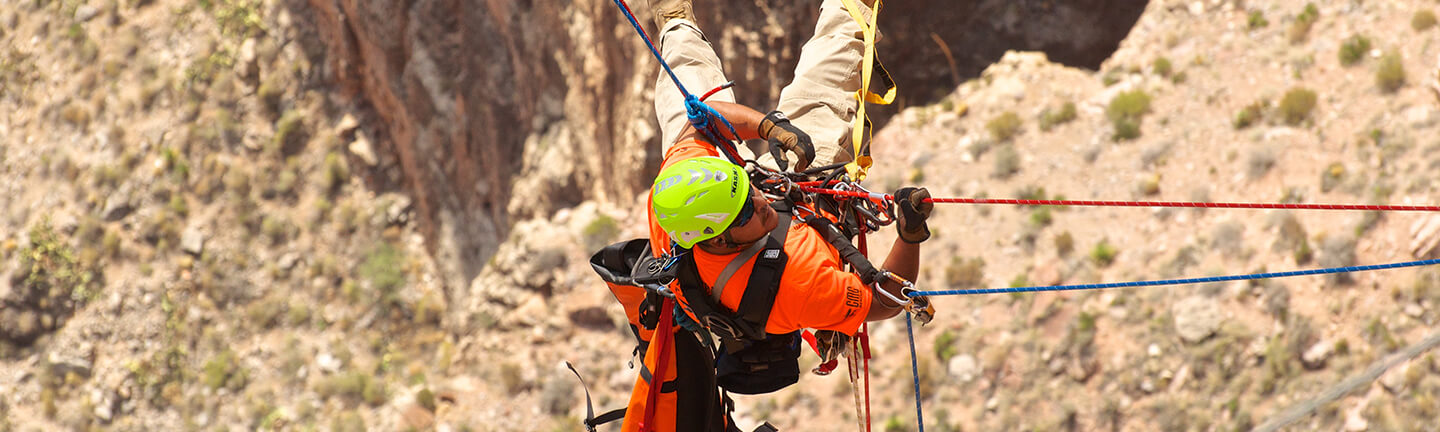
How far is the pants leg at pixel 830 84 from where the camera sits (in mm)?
5871

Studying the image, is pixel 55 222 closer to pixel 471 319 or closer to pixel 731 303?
pixel 471 319

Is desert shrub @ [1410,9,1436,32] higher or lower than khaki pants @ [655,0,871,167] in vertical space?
lower

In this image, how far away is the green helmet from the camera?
13.6 feet

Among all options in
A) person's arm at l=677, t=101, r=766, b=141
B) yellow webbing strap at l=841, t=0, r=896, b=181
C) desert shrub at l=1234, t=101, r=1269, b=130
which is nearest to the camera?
person's arm at l=677, t=101, r=766, b=141

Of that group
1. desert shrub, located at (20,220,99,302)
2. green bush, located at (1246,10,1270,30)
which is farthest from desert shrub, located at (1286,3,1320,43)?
desert shrub, located at (20,220,99,302)

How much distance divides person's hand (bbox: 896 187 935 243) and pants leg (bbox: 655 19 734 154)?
1912 millimetres

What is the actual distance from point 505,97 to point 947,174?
6.57m

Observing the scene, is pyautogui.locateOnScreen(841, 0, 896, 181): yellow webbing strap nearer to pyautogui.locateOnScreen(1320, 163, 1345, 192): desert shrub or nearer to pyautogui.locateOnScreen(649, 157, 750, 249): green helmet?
pyautogui.locateOnScreen(649, 157, 750, 249): green helmet

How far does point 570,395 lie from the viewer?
1225 centimetres

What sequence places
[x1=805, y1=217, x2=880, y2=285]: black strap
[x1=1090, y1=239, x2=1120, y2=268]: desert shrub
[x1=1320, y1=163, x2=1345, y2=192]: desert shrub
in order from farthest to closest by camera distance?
[x1=1090, y1=239, x2=1120, y2=268]: desert shrub, [x1=1320, y1=163, x2=1345, y2=192]: desert shrub, [x1=805, y1=217, x2=880, y2=285]: black strap

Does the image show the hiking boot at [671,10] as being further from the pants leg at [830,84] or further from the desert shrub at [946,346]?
the desert shrub at [946,346]

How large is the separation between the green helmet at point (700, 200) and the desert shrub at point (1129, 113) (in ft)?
23.8

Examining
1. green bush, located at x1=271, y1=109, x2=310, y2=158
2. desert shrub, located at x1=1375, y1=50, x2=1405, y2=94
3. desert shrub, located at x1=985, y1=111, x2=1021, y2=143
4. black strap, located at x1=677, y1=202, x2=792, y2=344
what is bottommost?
green bush, located at x1=271, y1=109, x2=310, y2=158

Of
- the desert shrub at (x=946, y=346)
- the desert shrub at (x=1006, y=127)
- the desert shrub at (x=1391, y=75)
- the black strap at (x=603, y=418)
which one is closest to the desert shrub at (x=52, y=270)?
the desert shrub at (x=946, y=346)
